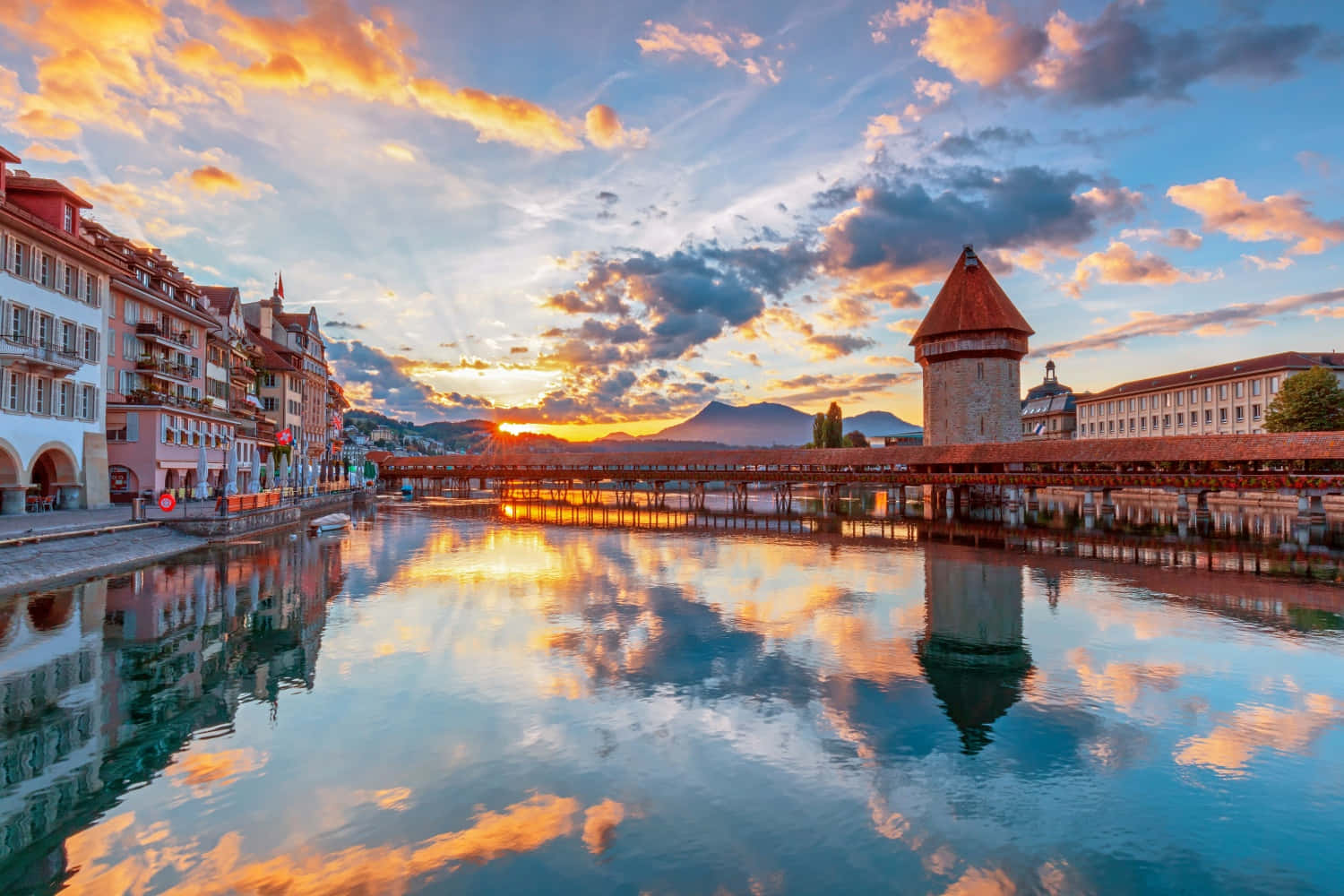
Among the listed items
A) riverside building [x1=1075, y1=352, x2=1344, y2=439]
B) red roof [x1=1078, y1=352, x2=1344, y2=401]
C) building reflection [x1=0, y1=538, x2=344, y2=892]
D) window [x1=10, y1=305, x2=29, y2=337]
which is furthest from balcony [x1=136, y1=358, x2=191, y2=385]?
red roof [x1=1078, y1=352, x2=1344, y2=401]

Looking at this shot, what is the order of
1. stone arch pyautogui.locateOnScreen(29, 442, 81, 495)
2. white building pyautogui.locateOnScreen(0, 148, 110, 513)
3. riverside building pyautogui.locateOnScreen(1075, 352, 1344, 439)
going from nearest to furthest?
white building pyautogui.locateOnScreen(0, 148, 110, 513) → stone arch pyautogui.locateOnScreen(29, 442, 81, 495) → riverside building pyautogui.locateOnScreen(1075, 352, 1344, 439)

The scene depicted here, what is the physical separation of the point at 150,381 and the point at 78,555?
2045cm

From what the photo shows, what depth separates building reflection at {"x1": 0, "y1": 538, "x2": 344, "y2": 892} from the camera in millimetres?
8047

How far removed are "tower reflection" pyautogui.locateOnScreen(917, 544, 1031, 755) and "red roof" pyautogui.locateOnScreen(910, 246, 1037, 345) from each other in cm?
4123

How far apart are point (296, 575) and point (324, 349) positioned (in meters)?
64.2

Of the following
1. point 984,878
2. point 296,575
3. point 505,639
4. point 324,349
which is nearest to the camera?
point 984,878

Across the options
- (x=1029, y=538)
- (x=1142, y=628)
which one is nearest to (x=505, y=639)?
(x=1142, y=628)

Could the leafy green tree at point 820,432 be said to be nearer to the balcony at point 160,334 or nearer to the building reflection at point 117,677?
the balcony at point 160,334

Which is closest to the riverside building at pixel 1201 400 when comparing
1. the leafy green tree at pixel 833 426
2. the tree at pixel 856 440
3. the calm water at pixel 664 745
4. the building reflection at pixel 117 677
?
the leafy green tree at pixel 833 426

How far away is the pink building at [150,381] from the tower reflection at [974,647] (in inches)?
1486

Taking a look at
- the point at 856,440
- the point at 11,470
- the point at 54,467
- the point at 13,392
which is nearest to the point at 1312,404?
the point at 856,440

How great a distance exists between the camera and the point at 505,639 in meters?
16.0

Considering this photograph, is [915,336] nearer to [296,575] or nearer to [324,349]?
[296,575]

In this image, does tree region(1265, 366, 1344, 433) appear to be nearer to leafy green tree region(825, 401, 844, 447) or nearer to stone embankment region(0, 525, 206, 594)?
leafy green tree region(825, 401, 844, 447)
